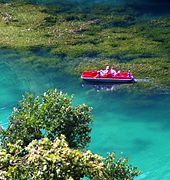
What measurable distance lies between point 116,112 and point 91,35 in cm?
1309

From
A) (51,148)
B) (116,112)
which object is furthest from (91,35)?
(51,148)

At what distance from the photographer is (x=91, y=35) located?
37188mm

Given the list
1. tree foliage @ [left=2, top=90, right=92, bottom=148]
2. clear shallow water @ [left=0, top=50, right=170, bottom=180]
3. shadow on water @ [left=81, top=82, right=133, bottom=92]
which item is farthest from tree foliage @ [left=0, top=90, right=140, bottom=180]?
shadow on water @ [left=81, top=82, right=133, bottom=92]

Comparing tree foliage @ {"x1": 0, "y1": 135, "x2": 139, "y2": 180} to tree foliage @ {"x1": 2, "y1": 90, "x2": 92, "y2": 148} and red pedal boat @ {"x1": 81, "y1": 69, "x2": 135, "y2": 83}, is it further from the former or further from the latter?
red pedal boat @ {"x1": 81, "y1": 69, "x2": 135, "y2": 83}

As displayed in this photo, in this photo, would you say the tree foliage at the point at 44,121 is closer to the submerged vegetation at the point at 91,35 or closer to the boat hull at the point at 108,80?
the boat hull at the point at 108,80

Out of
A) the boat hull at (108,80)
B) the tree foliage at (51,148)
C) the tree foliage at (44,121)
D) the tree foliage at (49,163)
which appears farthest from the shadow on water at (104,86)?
the tree foliage at (49,163)

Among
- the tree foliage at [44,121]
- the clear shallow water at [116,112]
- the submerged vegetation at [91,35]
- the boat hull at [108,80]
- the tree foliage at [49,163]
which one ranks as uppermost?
the submerged vegetation at [91,35]

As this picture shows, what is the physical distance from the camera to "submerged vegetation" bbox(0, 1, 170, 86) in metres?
31.8

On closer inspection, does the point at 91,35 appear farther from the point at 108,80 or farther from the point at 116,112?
the point at 116,112

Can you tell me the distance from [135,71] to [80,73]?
3.58 metres

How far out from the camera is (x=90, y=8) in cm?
4378

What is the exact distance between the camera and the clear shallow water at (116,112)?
2147 cm

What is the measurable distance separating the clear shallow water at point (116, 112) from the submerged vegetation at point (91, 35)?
6.64 feet

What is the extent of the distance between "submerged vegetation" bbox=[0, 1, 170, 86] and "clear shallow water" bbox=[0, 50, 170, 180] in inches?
79.7
